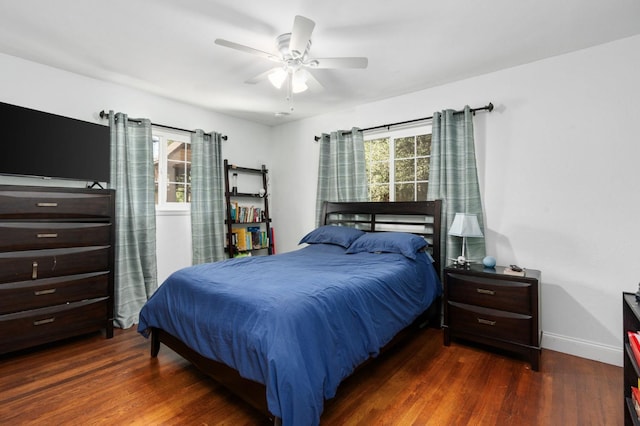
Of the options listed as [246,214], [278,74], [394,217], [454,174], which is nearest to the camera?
[278,74]

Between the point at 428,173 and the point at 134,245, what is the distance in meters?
3.40

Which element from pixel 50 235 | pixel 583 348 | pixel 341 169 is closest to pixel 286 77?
pixel 341 169

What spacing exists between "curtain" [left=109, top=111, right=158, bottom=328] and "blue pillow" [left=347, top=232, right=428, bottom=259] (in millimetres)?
2311

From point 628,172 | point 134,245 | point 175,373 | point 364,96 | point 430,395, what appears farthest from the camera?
point 364,96

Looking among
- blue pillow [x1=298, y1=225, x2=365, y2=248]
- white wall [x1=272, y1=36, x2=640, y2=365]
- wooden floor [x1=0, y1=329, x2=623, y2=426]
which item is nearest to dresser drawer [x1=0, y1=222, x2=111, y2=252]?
wooden floor [x1=0, y1=329, x2=623, y2=426]

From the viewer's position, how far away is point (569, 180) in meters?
2.75

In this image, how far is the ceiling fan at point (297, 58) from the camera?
6.70 feet

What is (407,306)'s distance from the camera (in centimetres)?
256

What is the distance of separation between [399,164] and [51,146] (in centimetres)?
357

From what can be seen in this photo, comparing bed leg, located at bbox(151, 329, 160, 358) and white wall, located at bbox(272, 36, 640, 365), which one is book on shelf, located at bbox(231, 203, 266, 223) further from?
white wall, located at bbox(272, 36, 640, 365)

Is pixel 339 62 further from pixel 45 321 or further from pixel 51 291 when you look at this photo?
pixel 45 321

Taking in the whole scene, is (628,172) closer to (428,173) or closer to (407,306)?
(428,173)

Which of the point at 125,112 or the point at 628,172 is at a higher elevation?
the point at 125,112

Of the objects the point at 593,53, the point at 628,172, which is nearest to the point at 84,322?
the point at 628,172
